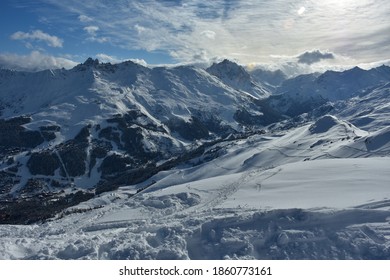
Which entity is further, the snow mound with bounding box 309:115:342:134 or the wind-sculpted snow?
the snow mound with bounding box 309:115:342:134

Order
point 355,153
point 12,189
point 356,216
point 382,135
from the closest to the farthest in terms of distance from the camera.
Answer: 1. point 356,216
2. point 355,153
3. point 382,135
4. point 12,189

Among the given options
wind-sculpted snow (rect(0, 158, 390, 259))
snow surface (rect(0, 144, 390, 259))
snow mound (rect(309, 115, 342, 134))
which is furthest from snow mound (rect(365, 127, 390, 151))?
wind-sculpted snow (rect(0, 158, 390, 259))

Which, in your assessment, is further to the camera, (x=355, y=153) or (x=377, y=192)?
(x=355, y=153)

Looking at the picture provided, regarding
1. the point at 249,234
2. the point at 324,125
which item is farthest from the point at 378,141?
the point at 249,234

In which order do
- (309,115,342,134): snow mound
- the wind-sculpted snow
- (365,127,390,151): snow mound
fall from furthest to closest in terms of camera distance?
(309,115,342,134): snow mound, (365,127,390,151): snow mound, the wind-sculpted snow

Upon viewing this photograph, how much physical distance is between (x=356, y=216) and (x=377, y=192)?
353 inches

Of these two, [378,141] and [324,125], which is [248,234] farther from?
[324,125]

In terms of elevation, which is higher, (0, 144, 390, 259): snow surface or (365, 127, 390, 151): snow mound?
(365, 127, 390, 151): snow mound

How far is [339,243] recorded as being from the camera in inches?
938

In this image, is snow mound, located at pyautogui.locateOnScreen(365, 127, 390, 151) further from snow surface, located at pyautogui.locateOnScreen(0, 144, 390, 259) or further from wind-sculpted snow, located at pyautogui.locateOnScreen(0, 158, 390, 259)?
wind-sculpted snow, located at pyautogui.locateOnScreen(0, 158, 390, 259)

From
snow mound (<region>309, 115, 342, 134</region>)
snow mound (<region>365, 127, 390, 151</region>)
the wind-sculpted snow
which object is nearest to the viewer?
the wind-sculpted snow
